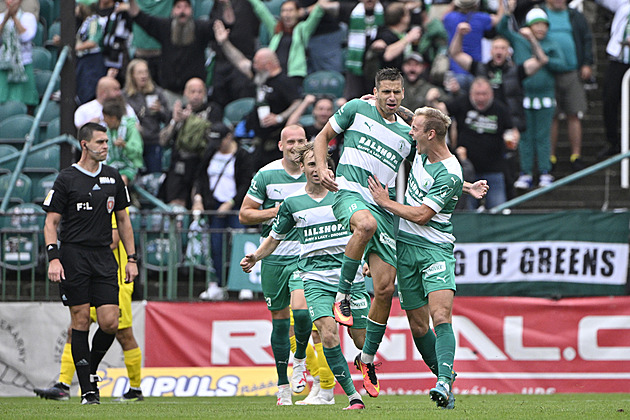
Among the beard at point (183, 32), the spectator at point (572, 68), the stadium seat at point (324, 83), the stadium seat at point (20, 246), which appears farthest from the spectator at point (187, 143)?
the spectator at point (572, 68)

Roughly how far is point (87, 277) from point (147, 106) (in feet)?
21.1

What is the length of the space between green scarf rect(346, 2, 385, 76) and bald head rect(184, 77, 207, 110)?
2.35 meters

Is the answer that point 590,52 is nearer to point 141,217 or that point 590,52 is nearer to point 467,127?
point 467,127

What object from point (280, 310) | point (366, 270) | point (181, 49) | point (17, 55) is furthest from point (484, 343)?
point (17, 55)

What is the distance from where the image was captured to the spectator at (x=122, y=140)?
15.0 m

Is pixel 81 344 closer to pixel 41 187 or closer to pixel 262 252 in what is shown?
pixel 262 252

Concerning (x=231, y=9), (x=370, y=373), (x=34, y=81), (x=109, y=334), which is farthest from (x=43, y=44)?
(x=370, y=373)

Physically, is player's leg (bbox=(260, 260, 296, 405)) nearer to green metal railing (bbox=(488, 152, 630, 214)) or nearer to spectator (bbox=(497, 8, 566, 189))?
green metal railing (bbox=(488, 152, 630, 214))

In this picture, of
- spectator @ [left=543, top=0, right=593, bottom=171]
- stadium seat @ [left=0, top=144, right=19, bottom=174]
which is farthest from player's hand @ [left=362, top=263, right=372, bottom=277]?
stadium seat @ [left=0, top=144, right=19, bottom=174]

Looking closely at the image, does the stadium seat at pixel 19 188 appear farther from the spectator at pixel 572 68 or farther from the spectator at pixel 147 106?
the spectator at pixel 572 68

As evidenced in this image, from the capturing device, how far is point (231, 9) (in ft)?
56.7

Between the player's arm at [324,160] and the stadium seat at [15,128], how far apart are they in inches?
357

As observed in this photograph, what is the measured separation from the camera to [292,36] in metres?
16.7

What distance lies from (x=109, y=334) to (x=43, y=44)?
886cm
